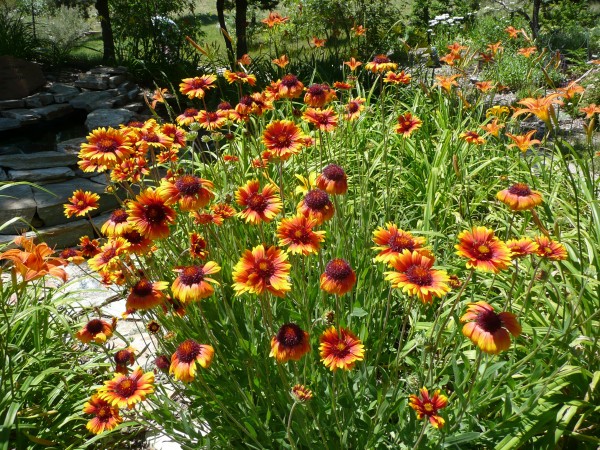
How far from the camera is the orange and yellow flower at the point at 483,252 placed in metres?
1.25

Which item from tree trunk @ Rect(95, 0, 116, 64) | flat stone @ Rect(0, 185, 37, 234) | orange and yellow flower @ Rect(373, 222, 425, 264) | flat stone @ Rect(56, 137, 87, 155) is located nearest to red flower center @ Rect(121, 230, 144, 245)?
orange and yellow flower @ Rect(373, 222, 425, 264)

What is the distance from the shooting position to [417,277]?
1.19m

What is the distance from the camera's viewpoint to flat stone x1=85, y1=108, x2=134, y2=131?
550 centimetres

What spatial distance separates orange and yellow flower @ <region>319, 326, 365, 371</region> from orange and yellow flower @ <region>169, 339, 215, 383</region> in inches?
10.7

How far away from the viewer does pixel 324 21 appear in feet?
26.3

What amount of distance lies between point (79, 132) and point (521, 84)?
210 inches

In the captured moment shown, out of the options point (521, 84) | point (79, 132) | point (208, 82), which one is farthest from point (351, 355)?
point (521, 84)

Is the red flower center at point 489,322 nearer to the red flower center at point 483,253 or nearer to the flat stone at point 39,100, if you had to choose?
the red flower center at point 483,253

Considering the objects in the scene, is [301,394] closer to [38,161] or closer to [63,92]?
[38,161]

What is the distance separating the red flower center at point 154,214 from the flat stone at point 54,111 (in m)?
4.92

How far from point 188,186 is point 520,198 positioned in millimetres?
918

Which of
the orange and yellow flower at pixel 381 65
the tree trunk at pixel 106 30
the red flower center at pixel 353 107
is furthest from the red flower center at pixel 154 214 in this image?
the tree trunk at pixel 106 30

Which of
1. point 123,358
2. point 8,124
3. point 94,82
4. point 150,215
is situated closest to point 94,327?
point 123,358

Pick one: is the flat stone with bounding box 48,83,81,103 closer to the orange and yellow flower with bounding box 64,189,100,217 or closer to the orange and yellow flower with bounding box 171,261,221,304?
the orange and yellow flower with bounding box 64,189,100,217
